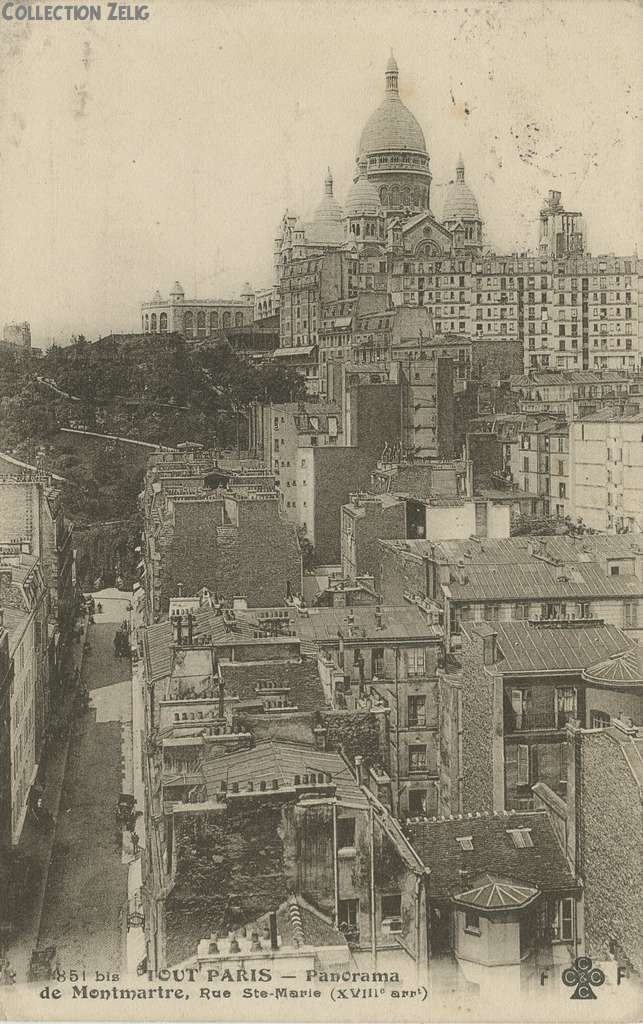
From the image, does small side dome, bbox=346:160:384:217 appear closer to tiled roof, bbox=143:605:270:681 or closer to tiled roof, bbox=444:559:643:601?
tiled roof, bbox=444:559:643:601

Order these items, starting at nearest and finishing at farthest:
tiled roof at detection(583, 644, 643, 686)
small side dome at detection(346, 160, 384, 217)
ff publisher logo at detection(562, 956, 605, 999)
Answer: ff publisher logo at detection(562, 956, 605, 999), tiled roof at detection(583, 644, 643, 686), small side dome at detection(346, 160, 384, 217)

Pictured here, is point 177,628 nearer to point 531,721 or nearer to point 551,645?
point 531,721

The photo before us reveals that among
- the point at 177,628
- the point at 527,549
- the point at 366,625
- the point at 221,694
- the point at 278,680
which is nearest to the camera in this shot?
the point at 221,694

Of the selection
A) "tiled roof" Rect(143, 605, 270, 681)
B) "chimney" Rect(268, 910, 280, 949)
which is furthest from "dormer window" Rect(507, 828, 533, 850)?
"tiled roof" Rect(143, 605, 270, 681)

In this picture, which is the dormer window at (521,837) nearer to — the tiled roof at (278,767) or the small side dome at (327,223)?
the tiled roof at (278,767)

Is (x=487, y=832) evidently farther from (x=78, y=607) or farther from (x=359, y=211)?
(x=359, y=211)

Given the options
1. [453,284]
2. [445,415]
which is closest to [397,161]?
[453,284]
